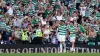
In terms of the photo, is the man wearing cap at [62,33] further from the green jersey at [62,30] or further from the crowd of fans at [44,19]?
the crowd of fans at [44,19]

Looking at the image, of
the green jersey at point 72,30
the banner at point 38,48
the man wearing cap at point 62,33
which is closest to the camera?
the banner at point 38,48

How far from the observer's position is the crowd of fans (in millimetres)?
25359

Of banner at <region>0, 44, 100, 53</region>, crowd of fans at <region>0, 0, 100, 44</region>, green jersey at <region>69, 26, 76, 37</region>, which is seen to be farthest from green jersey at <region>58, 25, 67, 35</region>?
banner at <region>0, 44, 100, 53</region>

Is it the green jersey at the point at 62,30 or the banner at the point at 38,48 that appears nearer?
the banner at the point at 38,48

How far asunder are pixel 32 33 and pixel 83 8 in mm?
5442

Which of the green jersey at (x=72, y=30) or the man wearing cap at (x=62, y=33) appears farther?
the green jersey at (x=72, y=30)

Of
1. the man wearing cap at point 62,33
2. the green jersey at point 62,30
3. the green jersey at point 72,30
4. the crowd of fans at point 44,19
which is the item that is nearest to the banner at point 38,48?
the man wearing cap at point 62,33

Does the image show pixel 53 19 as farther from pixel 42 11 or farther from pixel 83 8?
pixel 83 8

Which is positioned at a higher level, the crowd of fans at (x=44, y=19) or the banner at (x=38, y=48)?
the crowd of fans at (x=44, y=19)

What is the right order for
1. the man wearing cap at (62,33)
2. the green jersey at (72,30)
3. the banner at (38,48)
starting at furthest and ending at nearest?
the green jersey at (72,30)
the man wearing cap at (62,33)
the banner at (38,48)

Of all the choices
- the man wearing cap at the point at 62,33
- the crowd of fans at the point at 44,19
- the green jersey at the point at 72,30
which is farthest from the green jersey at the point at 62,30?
the crowd of fans at the point at 44,19

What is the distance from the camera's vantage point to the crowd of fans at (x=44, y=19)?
25.4 meters

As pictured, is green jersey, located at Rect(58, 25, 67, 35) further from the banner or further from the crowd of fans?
the banner

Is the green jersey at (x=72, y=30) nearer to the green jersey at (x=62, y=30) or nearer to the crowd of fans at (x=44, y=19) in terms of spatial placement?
the green jersey at (x=62, y=30)
